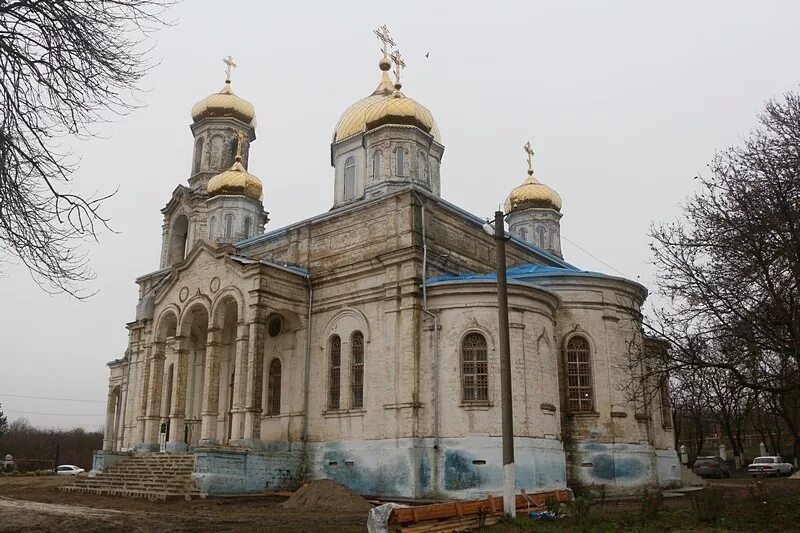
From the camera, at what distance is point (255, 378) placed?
21.3 meters

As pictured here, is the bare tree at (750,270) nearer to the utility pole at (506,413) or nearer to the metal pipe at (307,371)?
the utility pole at (506,413)

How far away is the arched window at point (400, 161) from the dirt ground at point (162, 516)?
41.0 ft

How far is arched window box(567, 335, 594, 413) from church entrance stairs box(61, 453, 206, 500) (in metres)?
10.9

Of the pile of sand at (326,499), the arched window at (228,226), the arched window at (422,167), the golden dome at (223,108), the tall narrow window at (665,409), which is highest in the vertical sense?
the golden dome at (223,108)

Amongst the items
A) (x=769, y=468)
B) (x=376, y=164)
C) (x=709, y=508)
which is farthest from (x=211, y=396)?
(x=769, y=468)

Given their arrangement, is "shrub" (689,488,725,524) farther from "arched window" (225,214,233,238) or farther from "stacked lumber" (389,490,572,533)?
"arched window" (225,214,233,238)

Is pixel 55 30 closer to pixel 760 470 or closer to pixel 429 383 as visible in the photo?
pixel 429 383

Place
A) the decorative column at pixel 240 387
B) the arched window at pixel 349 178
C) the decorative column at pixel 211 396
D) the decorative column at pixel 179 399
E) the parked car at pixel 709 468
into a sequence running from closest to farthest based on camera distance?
the decorative column at pixel 240 387, the decorative column at pixel 211 396, the decorative column at pixel 179 399, the arched window at pixel 349 178, the parked car at pixel 709 468

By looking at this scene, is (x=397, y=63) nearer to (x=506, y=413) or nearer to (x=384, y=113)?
(x=384, y=113)

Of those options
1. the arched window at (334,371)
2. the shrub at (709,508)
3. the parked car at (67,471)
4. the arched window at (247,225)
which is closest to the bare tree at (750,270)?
the shrub at (709,508)

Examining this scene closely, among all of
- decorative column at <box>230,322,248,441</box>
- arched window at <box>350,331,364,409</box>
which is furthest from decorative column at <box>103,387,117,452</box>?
arched window at <box>350,331,364,409</box>

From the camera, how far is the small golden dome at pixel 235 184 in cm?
3002

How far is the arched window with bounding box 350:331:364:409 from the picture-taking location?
21484 mm

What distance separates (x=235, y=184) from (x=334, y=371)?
11.2m
